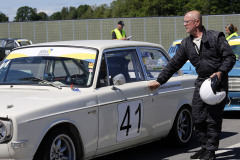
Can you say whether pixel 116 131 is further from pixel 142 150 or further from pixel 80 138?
pixel 142 150

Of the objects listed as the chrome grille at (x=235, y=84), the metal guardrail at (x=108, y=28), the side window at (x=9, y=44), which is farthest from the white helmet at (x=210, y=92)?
the metal guardrail at (x=108, y=28)

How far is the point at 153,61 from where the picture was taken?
23.6 ft

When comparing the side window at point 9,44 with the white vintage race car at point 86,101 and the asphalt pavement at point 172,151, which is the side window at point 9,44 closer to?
the asphalt pavement at point 172,151

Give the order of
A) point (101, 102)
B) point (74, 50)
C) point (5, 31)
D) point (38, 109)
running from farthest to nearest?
point (5, 31) < point (74, 50) < point (101, 102) < point (38, 109)

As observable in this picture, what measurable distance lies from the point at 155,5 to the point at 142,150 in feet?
310

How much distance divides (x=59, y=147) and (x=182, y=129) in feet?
8.88

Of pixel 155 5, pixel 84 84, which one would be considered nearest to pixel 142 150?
pixel 84 84

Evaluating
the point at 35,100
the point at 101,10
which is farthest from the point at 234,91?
the point at 101,10

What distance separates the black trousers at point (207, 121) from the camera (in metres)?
6.15

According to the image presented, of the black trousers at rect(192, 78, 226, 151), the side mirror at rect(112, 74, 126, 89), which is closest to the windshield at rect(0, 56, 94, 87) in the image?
the side mirror at rect(112, 74, 126, 89)

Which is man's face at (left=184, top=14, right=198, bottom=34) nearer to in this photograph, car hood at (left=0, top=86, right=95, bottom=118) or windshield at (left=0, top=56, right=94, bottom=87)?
windshield at (left=0, top=56, right=94, bottom=87)

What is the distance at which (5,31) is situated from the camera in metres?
42.4

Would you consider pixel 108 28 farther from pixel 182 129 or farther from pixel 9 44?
pixel 182 129

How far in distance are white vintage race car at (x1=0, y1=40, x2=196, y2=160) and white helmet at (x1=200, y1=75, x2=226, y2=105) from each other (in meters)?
0.88
